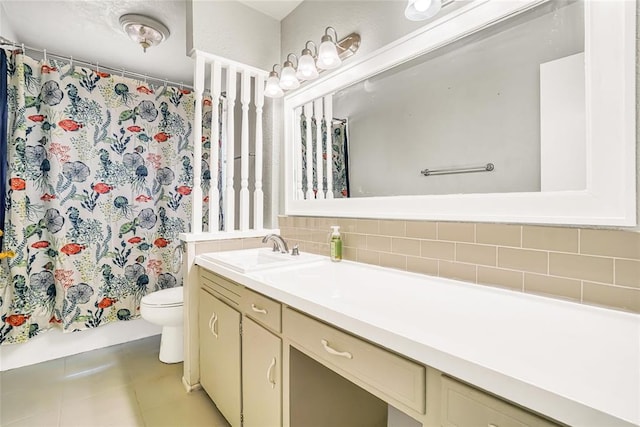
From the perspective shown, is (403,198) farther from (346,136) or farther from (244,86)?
(244,86)

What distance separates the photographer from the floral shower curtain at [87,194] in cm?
204

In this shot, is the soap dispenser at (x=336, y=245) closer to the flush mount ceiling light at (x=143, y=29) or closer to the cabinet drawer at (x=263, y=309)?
the cabinet drawer at (x=263, y=309)

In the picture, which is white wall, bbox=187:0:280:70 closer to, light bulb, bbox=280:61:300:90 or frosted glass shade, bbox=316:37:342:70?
light bulb, bbox=280:61:300:90

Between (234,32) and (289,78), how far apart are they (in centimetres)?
57

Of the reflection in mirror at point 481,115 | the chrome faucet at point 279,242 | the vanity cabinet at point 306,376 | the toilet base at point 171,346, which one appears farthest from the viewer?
the toilet base at point 171,346

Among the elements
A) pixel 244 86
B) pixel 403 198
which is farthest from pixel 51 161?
pixel 403 198

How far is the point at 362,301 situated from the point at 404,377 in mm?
266

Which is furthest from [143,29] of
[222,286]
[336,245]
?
[336,245]

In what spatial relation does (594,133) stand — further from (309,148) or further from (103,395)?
(103,395)

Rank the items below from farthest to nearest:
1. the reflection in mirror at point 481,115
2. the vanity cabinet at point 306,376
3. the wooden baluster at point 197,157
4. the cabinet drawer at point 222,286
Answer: the wooden baluster at point 197,157 < the cabinet drawer at point 222,286 < the reflection in mirror at point 481,115 < the vanity cabinet at point 306,376

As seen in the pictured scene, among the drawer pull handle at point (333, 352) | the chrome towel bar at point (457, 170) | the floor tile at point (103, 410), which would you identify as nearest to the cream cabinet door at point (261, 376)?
the drawer pull handle at point (333, 352)

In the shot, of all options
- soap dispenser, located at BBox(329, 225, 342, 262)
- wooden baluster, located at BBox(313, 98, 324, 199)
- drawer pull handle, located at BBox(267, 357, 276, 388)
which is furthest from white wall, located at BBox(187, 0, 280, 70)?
drawer pull handle, located at BBox(267, 357, 276, 388)

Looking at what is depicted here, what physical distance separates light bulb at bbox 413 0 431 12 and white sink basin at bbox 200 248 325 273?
1182 millimetres

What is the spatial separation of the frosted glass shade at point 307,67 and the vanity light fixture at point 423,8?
65 cm
